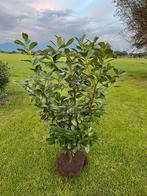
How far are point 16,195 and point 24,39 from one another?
2.28 metres

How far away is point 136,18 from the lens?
1708 cm

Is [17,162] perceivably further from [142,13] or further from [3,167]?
[142,13]

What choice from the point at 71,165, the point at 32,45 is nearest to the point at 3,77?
the point at 71,165

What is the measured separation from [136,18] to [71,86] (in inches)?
595

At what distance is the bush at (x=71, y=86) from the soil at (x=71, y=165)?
0.57m

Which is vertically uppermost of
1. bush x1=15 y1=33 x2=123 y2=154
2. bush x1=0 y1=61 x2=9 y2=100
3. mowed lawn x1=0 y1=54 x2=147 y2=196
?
bush x1=15 y1=33 x2=123 y2=154

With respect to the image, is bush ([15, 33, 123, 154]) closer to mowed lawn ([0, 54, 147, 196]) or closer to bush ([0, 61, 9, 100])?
mowed lawn ([0, 54, 147, 196])

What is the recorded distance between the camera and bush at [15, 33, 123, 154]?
3260 millimetres

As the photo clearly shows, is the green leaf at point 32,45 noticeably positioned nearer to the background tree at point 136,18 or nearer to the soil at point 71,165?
the soil at point 71,165

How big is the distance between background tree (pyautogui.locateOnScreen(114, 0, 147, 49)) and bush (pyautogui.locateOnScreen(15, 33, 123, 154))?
47.7 feet

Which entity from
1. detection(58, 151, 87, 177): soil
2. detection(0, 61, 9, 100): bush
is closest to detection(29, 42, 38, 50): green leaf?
detection(58, 151, 87, 177): soil

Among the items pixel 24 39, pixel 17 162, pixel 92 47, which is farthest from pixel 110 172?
pixel 24 39

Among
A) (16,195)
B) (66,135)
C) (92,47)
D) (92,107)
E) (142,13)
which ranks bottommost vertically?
(16,195)

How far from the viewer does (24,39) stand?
3.29m
